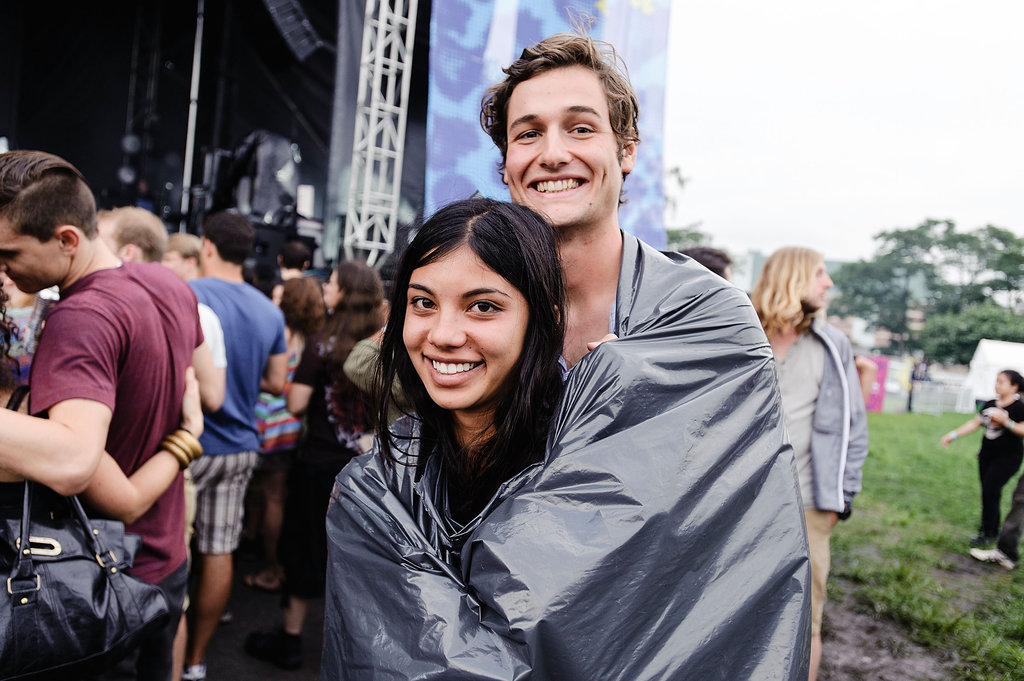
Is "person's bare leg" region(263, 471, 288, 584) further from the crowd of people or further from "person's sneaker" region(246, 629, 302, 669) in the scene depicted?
the crowd of people

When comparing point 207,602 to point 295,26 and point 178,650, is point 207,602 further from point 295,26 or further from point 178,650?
point 295,26

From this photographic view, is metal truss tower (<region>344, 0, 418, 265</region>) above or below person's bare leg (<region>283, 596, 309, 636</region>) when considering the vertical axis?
above

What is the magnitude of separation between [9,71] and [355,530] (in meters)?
10.1

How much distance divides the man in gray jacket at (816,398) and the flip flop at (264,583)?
114 inches

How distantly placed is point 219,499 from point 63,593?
1.72 m

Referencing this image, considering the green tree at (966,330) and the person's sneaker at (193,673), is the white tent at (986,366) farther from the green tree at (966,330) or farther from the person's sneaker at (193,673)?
the person's sneaker at (193,673)

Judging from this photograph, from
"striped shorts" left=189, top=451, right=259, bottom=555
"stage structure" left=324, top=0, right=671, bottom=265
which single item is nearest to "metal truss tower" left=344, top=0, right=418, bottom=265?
"stage structure" left=324, top=0, right=671, bottom=265

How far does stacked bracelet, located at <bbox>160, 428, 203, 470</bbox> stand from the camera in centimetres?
195

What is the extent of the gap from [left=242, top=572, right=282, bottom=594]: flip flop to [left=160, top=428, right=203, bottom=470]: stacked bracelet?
2236 millimetres

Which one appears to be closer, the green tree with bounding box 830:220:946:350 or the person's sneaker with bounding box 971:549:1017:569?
the person's sneaker with bounding box 971:549:1017:569

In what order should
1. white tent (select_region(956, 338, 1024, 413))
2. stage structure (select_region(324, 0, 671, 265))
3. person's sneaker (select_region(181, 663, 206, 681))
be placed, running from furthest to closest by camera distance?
1. white tent (select_region(956, 338, 1024, 413))
2. stage structure (select_region(324, 0, 671, 265))
3. person's sneaker (select_region(181, 663, 206, 681))

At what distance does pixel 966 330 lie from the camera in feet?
72.6

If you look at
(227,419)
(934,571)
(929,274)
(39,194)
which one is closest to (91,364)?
(39,194)

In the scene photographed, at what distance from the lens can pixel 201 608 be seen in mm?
2797
